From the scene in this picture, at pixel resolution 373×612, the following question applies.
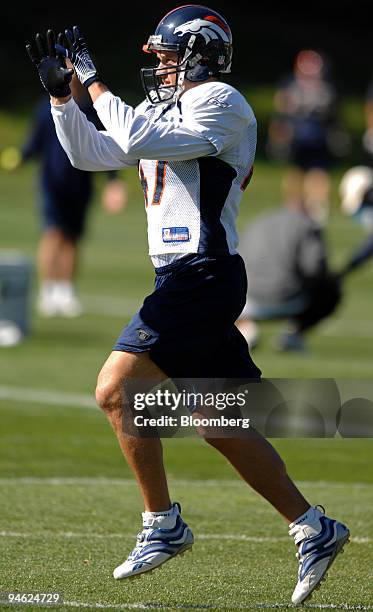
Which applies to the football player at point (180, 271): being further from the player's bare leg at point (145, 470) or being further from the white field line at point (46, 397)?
the white field line at point (46, 397)

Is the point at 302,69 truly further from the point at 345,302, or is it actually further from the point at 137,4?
the point at 137,4

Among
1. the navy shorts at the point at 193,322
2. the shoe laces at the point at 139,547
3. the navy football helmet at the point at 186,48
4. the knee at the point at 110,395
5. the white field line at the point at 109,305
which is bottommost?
the white field line at the point at 109,305

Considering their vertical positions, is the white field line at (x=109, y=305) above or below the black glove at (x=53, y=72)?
below

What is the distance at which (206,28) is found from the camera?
20.6ft

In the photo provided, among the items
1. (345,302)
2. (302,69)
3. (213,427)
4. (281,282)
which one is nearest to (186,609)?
(213,427)

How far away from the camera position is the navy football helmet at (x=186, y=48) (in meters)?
6.22

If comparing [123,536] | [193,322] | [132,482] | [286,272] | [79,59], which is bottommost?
[286,272]

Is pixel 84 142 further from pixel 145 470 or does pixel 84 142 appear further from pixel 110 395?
pixel 145 470

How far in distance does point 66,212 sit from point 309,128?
1283 centimetres

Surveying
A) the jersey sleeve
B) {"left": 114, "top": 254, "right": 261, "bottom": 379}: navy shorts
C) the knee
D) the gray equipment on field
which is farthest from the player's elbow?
the gray equipment on field

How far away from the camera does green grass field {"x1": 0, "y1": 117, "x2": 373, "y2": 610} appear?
6086mm

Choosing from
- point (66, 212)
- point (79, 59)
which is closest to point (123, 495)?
point (79, 59)

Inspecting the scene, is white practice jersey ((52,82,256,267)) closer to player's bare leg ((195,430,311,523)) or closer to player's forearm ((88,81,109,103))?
player's forearm ((88,81,109,103))

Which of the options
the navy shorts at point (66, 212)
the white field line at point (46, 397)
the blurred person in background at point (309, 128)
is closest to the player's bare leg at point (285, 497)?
the white field line at point (46, 397)
